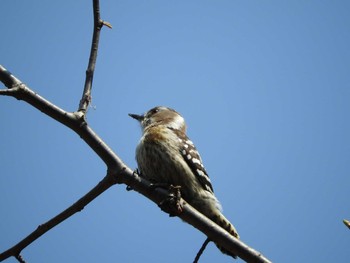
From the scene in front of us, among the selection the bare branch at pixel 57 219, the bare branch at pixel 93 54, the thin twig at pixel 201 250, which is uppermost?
the bare branch at pixel 93 54

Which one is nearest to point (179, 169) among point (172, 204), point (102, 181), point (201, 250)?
point (172, 204)

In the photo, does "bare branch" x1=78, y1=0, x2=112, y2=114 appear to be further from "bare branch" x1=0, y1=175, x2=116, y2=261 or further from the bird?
the bird

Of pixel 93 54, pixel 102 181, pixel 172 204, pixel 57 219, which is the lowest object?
pixel 57 219

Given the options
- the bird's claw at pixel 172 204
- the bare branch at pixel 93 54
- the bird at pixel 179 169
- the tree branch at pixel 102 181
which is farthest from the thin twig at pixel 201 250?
the bare branch at pixel 93 54

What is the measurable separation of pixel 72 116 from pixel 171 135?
198 cm

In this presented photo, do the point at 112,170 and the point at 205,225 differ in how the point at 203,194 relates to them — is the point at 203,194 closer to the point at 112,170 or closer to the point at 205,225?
the point at 205,225

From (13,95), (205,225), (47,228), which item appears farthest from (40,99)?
(205,225)

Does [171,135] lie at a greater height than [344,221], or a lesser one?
greater

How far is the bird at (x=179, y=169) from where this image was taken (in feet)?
12.9

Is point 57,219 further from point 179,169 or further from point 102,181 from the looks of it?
point 179,169

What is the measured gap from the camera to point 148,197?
300cm

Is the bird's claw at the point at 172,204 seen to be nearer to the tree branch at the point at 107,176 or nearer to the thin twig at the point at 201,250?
the tree branch at the point at 107,176

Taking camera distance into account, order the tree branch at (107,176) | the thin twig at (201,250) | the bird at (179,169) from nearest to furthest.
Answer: the tree branch at (107,176)
the thin twig at (201,250)
the bird at (179,169)

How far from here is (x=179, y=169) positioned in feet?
13.2
